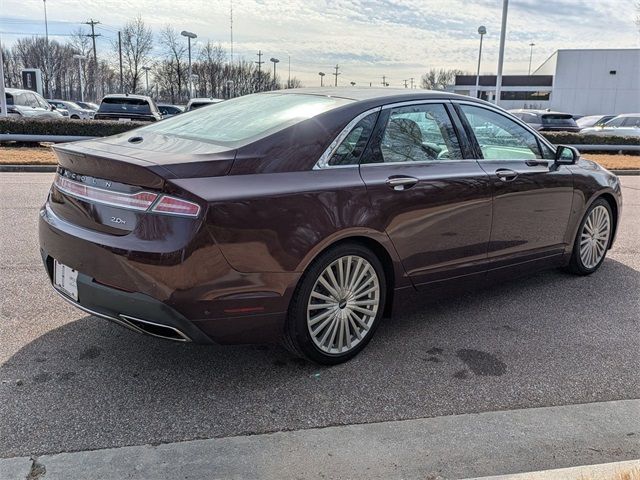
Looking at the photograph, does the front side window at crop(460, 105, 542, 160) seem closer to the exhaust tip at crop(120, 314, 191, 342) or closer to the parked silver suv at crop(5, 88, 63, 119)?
the exhaust tip at crop(120, 314, 191, 342)

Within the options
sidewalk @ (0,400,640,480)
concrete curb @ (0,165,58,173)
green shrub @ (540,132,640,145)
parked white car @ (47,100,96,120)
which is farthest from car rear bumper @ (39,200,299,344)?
parked white car @ (47,100,96,120)

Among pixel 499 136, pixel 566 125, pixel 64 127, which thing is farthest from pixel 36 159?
pixel 566 125

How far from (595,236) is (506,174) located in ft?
5.54

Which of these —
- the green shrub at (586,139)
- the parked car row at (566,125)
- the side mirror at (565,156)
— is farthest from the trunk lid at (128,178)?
the parked car row at (566,125)

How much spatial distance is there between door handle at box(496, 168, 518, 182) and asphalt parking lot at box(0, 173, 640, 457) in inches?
40.7

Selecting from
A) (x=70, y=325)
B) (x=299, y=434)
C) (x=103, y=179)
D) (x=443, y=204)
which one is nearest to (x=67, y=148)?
(x=103, y=179)

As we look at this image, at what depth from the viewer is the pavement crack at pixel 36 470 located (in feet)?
7.80

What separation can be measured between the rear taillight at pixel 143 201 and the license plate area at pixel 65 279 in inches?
16.5

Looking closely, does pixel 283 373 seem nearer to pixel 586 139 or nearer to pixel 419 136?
pixel 419 136

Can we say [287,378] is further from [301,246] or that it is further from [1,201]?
[1,201]

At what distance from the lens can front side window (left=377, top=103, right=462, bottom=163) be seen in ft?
12.0

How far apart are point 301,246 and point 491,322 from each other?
1.90 meters

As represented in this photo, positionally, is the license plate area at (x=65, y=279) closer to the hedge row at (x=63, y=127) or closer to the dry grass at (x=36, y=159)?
the dry grass at (x=36, y=159)

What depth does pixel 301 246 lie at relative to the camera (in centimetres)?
307
